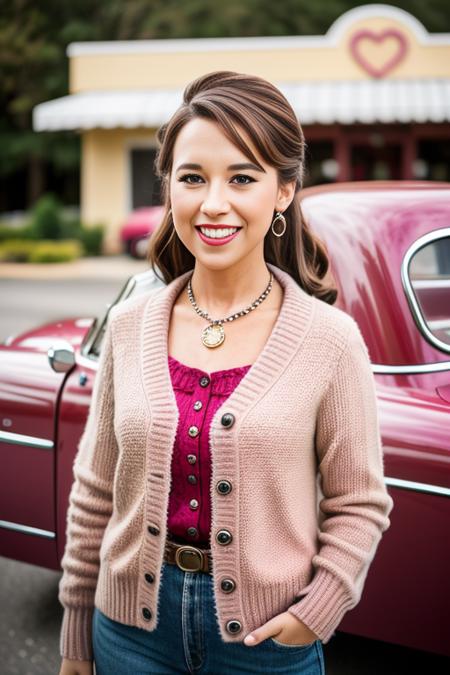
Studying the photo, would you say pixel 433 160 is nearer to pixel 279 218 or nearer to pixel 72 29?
pixel 72 29

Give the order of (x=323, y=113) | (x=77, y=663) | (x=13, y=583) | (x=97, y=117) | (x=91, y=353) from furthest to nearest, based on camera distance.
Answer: (x=97, y=117) < (x=323, y=113) < (x=13, y=583) < (x=91, y=353) < (x=77, y=663)

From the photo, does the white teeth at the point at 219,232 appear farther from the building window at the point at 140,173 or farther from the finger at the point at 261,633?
the building window at the point at 140,173

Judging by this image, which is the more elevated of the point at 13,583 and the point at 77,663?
the point at 77,663

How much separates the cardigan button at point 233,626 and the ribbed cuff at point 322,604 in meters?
0.10

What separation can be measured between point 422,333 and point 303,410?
1.09m

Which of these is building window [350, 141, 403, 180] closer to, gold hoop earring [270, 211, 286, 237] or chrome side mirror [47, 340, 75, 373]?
chrome side mirror [47, 340, 75, 373]

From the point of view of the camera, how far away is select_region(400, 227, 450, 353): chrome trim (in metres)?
2.59

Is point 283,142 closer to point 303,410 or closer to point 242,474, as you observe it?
point 303,410

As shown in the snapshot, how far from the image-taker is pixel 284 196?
70.1 inches

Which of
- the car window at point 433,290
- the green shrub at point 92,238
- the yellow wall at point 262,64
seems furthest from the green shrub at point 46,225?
the car window at point 433,290

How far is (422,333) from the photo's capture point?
8.50 ft

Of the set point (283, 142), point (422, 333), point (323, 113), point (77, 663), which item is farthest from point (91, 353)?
point (323, 113)

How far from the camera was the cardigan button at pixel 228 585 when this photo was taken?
1.61m

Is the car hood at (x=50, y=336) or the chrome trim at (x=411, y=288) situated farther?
the car hood at (x=50, y=336)
